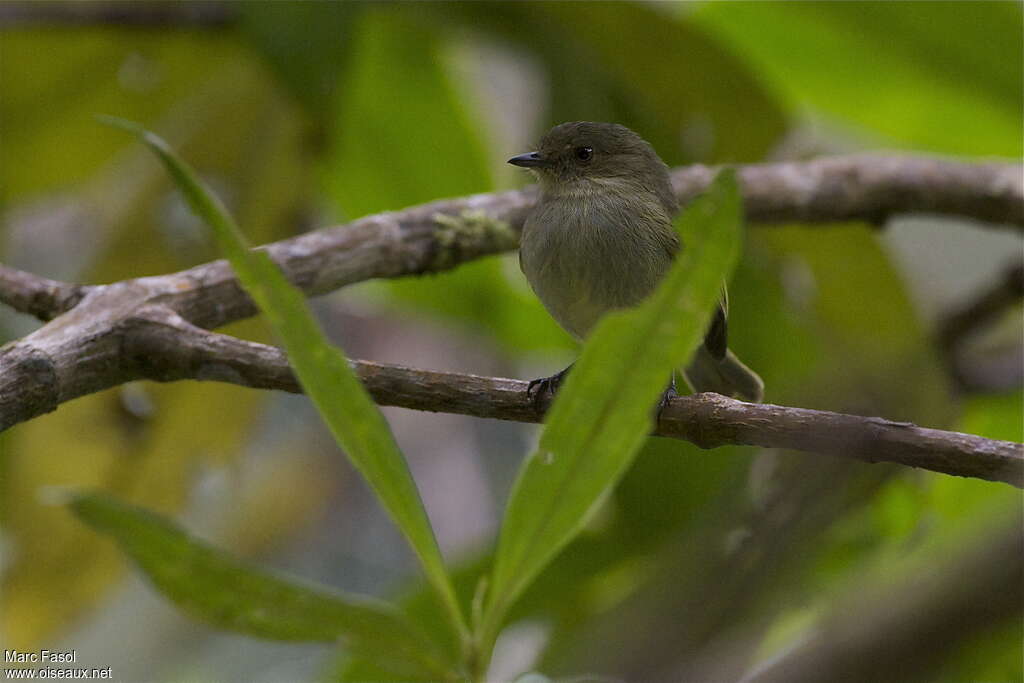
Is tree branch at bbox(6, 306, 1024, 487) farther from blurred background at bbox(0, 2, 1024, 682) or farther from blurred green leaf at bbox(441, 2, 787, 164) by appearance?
blurred green leaf at bbox(441, 2, 787, 164)

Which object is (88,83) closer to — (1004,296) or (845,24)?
(845,24)

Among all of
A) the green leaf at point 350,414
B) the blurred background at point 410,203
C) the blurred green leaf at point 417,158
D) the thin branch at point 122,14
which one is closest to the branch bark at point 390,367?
the blurred background at point 410,203

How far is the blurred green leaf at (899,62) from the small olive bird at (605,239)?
1328mm

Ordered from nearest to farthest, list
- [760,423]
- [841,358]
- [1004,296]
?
1. [760,423]
2. [841,358]
3. [1004,296]

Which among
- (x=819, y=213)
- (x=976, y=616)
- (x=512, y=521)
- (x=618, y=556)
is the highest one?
(x=976, y=616)

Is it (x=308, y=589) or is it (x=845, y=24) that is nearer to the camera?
(x=308, y=589)

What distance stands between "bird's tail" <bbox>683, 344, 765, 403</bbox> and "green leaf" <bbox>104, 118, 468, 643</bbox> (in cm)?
201

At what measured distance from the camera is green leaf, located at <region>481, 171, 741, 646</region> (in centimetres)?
121

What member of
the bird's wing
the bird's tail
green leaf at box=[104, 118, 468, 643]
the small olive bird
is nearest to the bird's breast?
the small olive bird

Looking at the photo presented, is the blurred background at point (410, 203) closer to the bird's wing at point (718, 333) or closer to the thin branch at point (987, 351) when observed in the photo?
the thin branch at point (987, 351)

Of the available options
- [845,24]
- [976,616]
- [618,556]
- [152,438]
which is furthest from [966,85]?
[976,616]

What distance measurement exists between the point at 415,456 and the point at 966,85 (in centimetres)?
300

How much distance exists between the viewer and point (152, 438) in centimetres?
344

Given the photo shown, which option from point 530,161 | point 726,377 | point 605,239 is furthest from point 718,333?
point 530,161
